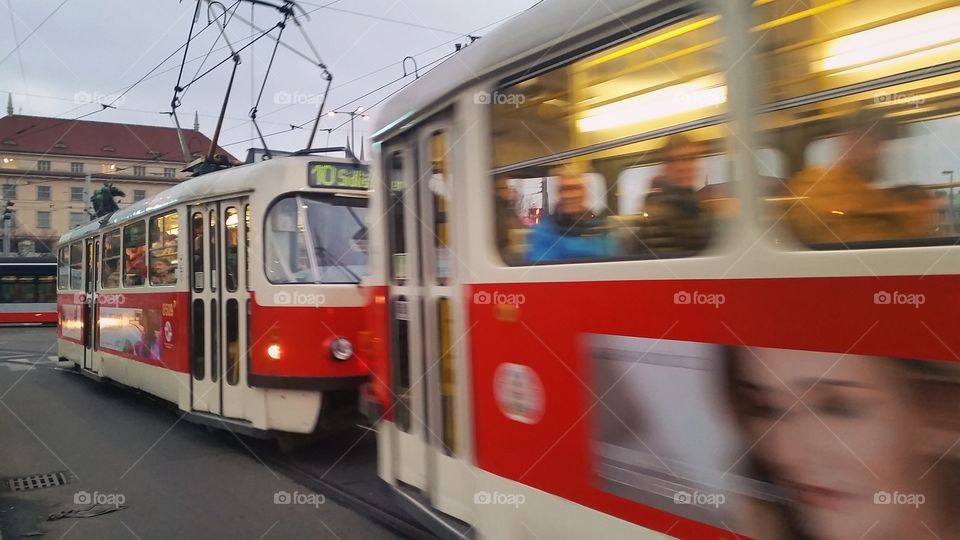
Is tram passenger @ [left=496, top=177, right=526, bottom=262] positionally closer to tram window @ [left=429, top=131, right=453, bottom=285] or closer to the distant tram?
tram window @ [left=429, top=131, right=453, bottom=285]

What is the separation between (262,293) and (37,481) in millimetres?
2596

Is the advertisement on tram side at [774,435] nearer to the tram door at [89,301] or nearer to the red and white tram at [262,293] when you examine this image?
the red and white tram at [262,293]

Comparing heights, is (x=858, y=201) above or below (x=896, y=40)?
below

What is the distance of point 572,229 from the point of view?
3066 mm

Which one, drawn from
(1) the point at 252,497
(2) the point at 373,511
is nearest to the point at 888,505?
(2) the point at 373,511

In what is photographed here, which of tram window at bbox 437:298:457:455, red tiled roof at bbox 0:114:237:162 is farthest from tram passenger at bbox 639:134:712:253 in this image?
red tiled roof at bbox 0:114:237:162

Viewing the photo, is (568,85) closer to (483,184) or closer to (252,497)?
(483,184)

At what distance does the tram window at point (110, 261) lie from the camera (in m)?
10.3

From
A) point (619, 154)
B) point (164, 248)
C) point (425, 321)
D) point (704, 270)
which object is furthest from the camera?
point (164, 248)

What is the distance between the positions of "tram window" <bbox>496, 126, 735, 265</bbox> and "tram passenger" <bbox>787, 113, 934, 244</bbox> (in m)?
0.26

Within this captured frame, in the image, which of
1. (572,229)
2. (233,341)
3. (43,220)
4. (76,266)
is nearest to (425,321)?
(572,229)

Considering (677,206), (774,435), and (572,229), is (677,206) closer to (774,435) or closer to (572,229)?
(572,229)

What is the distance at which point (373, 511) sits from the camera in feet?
17.9

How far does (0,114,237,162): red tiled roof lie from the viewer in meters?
48.0
